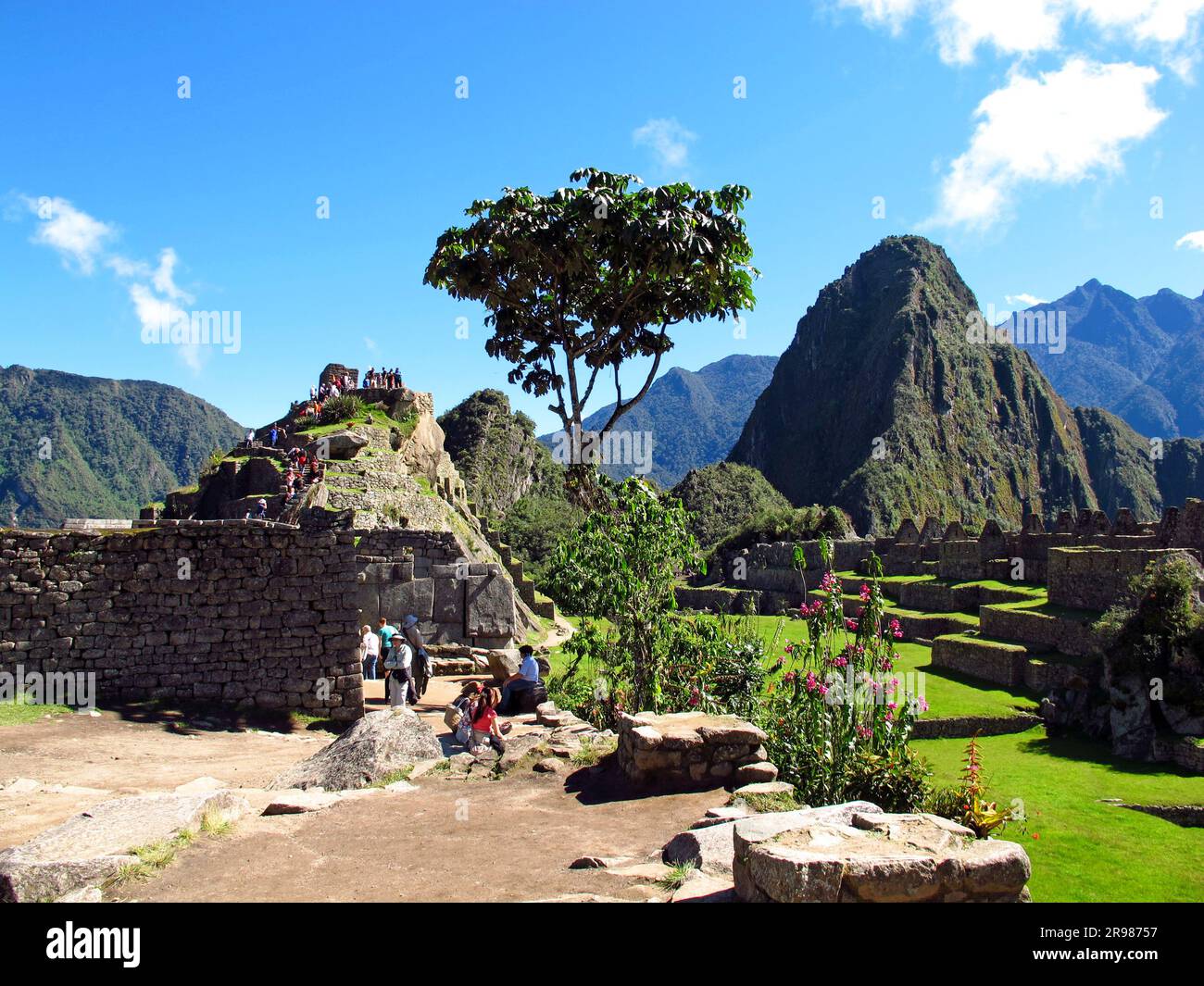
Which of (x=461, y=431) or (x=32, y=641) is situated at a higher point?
(x=461, y=431)

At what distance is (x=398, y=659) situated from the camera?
13.2 meters

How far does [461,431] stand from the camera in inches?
3782

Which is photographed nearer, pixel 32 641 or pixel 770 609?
pixel 32 641

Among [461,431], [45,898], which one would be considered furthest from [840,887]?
[461,431]

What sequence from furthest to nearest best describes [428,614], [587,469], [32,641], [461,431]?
[461,431] < [428,614] < [587,469] < [32,641]

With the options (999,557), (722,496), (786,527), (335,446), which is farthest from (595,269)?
(722,496)

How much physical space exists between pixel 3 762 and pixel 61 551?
362cm

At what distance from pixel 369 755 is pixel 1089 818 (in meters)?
13.8

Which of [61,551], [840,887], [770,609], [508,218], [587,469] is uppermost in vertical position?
[508,218]

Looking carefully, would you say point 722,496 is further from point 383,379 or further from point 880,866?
point 880,866

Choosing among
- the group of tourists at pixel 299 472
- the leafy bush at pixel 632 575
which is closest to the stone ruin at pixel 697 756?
the leafy bush at pixel 632 575

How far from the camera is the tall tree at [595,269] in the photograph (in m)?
15.5

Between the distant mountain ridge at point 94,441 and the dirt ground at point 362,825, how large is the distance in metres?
79.2

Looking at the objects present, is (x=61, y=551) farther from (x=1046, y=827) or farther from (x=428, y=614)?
(x=1046, y=827)
